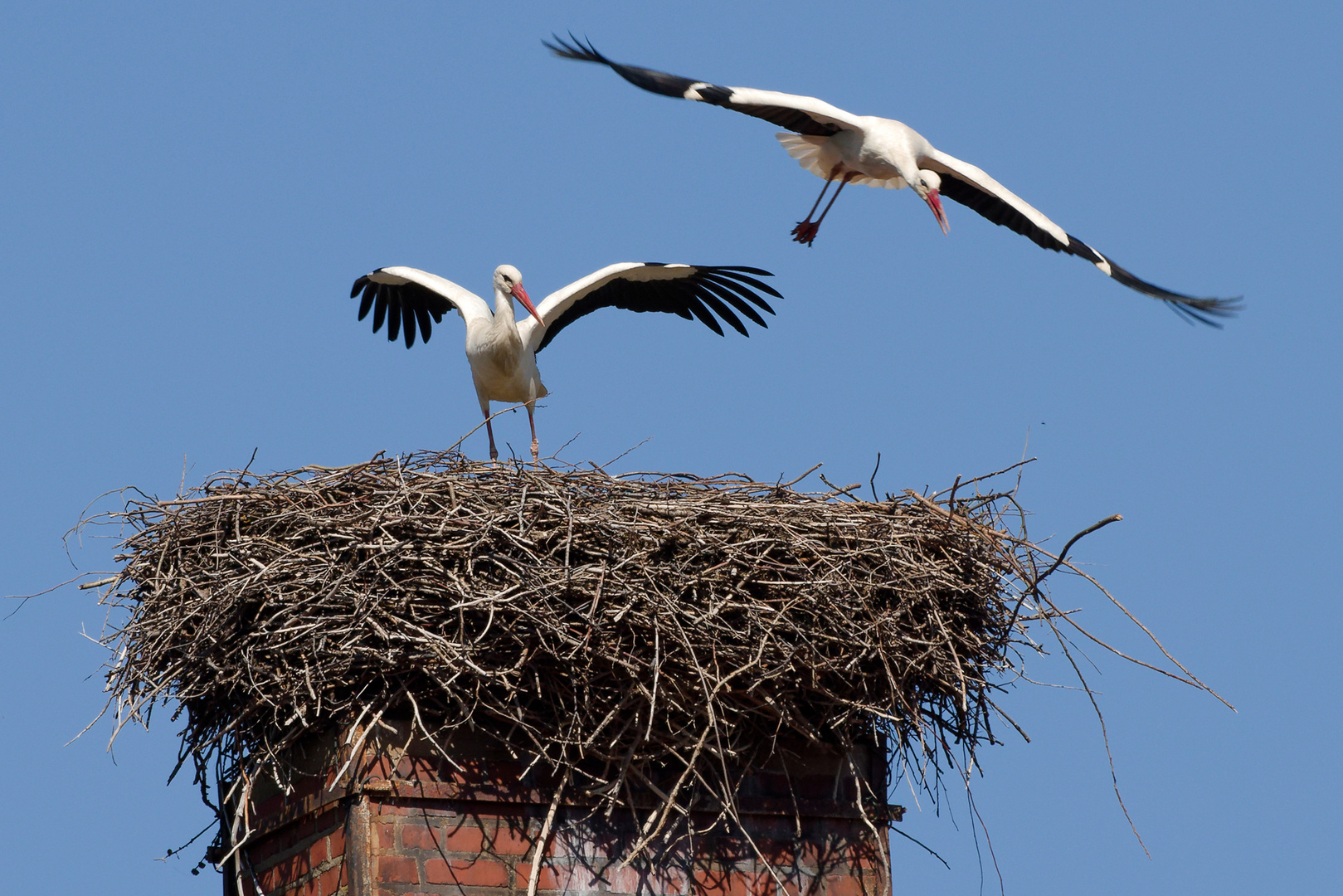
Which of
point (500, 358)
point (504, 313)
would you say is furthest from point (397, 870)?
point (504, 313)

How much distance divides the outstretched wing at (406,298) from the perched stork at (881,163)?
5.01 feet

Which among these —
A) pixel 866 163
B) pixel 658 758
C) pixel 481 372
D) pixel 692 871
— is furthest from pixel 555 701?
pixel 866 163

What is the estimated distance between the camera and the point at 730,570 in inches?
211

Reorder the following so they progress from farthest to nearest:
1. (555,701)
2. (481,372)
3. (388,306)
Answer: (388,306) < (481,372) < (555,701)

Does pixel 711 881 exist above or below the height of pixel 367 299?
below

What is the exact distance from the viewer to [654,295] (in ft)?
28.0

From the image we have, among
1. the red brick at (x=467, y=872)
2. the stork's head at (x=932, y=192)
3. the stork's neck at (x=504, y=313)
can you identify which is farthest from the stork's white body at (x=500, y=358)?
the red brick at (x=467, y=872)

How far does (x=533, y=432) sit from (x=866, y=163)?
7.50 ft

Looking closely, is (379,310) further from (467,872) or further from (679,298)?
(467,872)

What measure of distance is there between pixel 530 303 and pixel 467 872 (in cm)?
365

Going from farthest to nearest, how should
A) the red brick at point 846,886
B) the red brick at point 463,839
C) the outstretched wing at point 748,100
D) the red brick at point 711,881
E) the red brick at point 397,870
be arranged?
the outstretched wing at point 748,100
the red brick at point 846,886
the red brick at point 711,881
the red brick at point 463,839
the red brick at point 397,870

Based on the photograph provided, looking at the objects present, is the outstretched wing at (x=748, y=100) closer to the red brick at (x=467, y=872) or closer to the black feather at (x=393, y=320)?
the black feather at (x=393, y=320)

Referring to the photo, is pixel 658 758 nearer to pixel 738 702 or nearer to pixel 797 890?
pixel 738 702

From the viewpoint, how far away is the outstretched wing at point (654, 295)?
27.1ft
